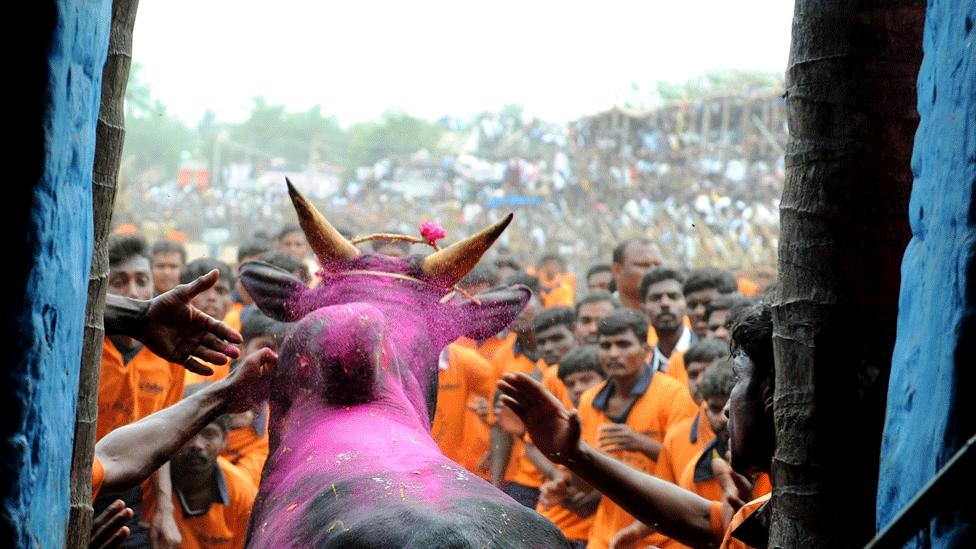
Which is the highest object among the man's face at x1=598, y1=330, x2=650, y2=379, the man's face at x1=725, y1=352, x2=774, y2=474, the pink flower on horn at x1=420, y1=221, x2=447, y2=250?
the pink flower on horn at x1=420, y1=221, x2=447, y2=250

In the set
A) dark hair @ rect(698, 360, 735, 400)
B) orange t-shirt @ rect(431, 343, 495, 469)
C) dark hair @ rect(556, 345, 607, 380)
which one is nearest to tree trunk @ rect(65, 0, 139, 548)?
dark hair @ rect(698, 360, 735, 400)

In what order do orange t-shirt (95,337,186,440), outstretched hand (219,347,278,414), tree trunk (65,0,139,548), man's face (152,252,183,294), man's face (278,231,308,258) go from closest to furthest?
tree trunk (65,0,139,548), outstretched hand (219,347,278,414), orange t-shirt (95,337,186,440), man's face (152,252,183,294), man's face (278,231,308,258)

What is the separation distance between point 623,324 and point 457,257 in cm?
306

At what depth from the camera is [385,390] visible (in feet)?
11.5

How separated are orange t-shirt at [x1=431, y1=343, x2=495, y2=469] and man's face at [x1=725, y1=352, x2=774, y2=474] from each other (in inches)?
202

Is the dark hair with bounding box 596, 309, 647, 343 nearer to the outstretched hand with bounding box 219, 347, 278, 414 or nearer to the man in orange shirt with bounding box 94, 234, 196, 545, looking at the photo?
the man in orange shirt with bounding box 94, 234, 196, 545

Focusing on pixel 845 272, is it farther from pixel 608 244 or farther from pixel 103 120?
pixel 608 244

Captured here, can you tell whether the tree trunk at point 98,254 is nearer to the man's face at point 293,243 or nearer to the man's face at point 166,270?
the man's face at point 166,270

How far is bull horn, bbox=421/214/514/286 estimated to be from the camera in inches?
164

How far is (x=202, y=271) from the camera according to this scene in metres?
8.34

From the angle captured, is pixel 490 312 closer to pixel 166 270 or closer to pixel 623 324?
pixel 623 324

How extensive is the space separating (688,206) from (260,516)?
15322 millimetres

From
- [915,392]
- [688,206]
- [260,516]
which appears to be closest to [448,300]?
[260,516]

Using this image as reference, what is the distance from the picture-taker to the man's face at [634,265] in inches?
379
